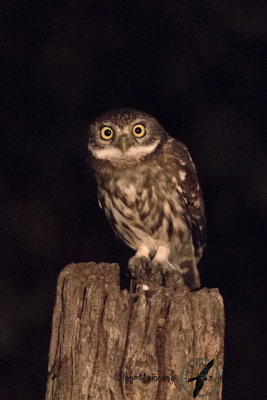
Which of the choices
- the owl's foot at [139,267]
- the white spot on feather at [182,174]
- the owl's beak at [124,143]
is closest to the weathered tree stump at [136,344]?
the owl's foot at [139,267]

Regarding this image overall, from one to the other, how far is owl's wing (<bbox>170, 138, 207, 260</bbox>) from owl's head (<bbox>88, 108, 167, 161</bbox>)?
A: 191 millimetres

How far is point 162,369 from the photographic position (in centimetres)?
222

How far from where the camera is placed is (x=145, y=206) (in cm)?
357

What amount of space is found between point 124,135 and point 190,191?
25.0 inches

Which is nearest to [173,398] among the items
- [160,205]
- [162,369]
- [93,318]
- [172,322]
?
[162,369]

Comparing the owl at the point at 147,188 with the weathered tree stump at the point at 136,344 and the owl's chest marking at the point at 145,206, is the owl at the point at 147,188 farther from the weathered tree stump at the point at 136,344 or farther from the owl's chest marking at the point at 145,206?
the weathered tree stump at the point at 136,344

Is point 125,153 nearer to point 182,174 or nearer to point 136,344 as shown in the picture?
point 182,174

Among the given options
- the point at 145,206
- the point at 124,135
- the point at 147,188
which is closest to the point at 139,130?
the point at 124,135

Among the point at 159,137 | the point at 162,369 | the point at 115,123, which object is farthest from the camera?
the point at 159,137

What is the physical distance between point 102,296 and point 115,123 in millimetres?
1267

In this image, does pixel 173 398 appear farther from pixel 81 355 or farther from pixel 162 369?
pixel 81 355

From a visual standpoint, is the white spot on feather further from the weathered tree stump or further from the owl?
the weathered tree stump

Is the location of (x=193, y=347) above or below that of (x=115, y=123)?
below

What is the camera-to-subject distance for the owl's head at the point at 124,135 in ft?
10.9
